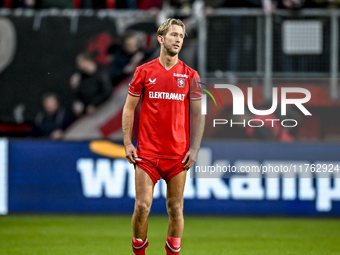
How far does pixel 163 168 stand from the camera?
17.8 feet

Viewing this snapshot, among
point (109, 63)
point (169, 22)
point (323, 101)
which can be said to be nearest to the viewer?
point (169, 22)

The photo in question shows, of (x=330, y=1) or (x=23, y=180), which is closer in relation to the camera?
(x=23, y=180)

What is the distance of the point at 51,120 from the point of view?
441 inches

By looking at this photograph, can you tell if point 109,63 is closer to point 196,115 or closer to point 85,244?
point 85,244

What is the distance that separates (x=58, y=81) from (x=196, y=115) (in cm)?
668

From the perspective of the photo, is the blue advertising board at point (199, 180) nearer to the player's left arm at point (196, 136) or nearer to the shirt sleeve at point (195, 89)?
the player's left arm at point (196, 136)

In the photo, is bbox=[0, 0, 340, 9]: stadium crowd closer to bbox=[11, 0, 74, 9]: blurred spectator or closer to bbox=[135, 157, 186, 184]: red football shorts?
bbox=[11, 0, 74, 9]: blurred spectator

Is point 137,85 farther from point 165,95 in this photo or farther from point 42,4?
point 42,4

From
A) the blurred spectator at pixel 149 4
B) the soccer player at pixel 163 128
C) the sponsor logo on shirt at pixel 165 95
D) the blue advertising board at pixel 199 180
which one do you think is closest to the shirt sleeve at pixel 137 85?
the soccer player at pixel 163 128

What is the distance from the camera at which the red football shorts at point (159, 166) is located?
5.39 metres

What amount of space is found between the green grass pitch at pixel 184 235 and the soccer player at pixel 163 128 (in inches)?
61.2

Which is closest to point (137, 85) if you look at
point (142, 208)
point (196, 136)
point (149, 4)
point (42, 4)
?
point (196, 136)

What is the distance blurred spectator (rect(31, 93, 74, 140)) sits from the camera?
11086 mm

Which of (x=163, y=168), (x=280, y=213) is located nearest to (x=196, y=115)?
(x=163, y=168)
